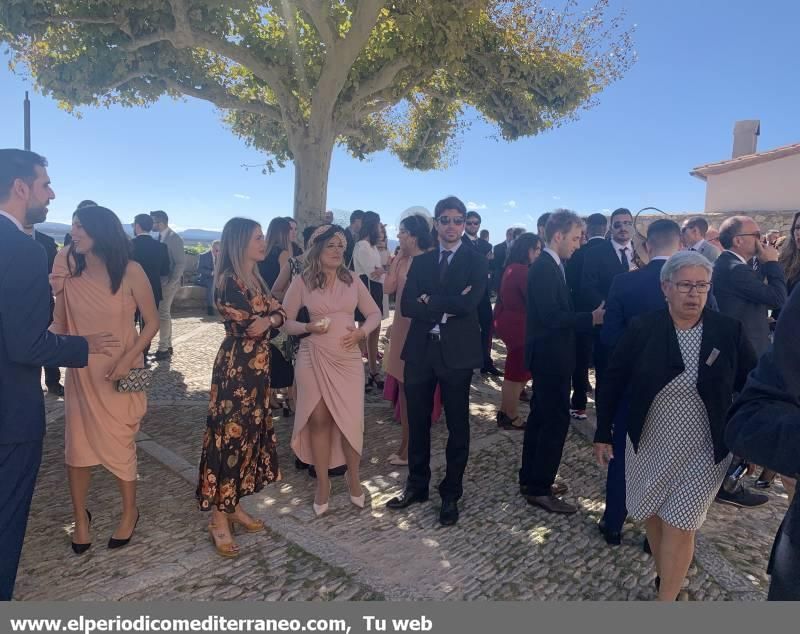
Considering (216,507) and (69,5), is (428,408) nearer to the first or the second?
(216,507)

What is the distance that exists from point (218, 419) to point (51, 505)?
167 centimetres

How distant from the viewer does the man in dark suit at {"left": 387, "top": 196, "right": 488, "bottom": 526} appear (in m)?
3.71

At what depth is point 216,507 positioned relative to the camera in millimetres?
3334

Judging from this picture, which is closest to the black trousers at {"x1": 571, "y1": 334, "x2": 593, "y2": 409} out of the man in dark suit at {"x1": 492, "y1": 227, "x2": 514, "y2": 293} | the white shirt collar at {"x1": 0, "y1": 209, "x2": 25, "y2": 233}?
the man in dark suit at {"x1": 492, "y1": 227, "x2": 514, "y2": 293}

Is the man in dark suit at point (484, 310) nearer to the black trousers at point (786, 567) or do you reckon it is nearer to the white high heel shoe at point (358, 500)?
the white high heel shoe at point (358, 500)

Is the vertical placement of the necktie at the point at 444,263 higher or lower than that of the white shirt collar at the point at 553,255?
lower

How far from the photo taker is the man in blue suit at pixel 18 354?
7.36 ft

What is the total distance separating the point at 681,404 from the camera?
2607mm

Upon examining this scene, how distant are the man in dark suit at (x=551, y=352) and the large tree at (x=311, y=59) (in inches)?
247

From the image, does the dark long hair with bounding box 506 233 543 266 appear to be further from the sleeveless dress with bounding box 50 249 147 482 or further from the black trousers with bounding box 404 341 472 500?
the sleeveless dress with bounding box 50 249 147 482

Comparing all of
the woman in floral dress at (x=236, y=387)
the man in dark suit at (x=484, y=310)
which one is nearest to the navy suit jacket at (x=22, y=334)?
the woman in floral dress at (x=236, y=387)

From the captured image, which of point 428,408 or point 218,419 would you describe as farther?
point 428,408

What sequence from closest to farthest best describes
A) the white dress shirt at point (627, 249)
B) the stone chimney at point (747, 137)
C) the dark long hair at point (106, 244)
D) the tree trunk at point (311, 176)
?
the dark long hair at point (106, 244) → the white dress shirt at point (627, 249) → the tree trunk at point (311, 176) → the stone chimney at point (747, 137)

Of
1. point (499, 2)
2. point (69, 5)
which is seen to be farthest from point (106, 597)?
point (499, 2)
